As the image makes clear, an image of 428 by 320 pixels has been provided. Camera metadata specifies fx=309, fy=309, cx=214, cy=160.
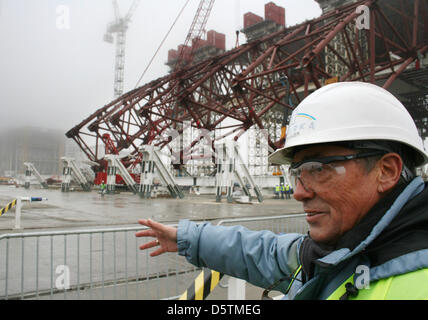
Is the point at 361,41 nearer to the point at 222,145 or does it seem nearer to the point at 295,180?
the point at 222,145

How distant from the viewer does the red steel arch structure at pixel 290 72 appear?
14977mm

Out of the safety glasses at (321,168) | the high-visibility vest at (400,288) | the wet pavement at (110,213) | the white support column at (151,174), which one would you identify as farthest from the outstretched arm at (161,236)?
the white support column at (151,174)

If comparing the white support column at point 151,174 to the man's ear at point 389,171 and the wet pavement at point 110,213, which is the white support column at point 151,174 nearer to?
the wet pavement at point 110,213

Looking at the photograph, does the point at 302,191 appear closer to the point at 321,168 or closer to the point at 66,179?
the point at 321,168

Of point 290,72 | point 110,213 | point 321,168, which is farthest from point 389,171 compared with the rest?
point 290,72

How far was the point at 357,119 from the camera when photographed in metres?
1.20

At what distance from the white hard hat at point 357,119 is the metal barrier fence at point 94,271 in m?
2.57

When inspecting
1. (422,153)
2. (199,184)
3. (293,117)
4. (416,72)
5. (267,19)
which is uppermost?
(267,19)

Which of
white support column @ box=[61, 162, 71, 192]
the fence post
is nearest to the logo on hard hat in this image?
the fence post

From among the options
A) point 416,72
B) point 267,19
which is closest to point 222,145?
point 416,72

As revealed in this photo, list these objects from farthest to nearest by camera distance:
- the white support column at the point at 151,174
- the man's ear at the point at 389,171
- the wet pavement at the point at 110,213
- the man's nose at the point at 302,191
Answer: the white support column at the point at 151,174 → the wet pavement at the point at 110,213 → the man's nose at the point at 302,191 → the man's ear at the point at 389,171

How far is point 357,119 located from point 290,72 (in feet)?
50.2

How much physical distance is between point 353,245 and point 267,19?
158ft

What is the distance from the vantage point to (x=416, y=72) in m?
18.4
